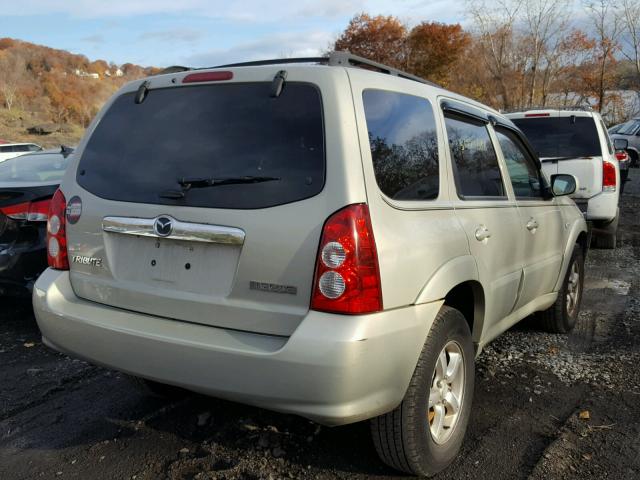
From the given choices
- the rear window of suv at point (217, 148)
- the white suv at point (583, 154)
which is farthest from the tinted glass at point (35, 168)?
the white suv at point (583, 154)

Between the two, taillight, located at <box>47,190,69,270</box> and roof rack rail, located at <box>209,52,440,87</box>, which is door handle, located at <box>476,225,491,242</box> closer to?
roof rack rail, located at <box>209,52,440,87</box>

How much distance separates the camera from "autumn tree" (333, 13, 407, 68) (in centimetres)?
3597

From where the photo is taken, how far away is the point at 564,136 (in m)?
7.65

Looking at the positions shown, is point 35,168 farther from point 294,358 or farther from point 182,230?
point 294,358

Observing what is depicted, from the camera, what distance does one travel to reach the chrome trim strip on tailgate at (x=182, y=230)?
7.74ft

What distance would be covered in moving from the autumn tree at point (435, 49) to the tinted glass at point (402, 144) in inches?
1238

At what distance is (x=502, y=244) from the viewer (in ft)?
10.7

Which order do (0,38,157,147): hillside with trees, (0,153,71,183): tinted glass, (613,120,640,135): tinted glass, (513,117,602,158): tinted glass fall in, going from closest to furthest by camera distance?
(0,153,71,183): tinted glass < (513,117,602,158): tinted glass < (613,120,640,135): tinted glass < (0,38,157,147): hillside with trees

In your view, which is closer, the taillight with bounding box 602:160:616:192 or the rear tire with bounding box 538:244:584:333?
the rear tire with bounding box 538:244:584:333

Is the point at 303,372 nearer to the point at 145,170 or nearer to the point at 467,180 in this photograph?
the point at 145,170

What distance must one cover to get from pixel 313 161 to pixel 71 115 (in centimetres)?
5241

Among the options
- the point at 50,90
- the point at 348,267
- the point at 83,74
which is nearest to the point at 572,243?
the point at 348,267

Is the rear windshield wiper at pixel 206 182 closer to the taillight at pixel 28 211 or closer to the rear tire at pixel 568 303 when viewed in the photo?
the taillight at pixel 28 211

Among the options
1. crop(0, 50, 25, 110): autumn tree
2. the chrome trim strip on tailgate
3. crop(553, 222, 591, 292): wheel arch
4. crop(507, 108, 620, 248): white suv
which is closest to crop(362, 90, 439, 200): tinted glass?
the chrome trim strip on tailgate
